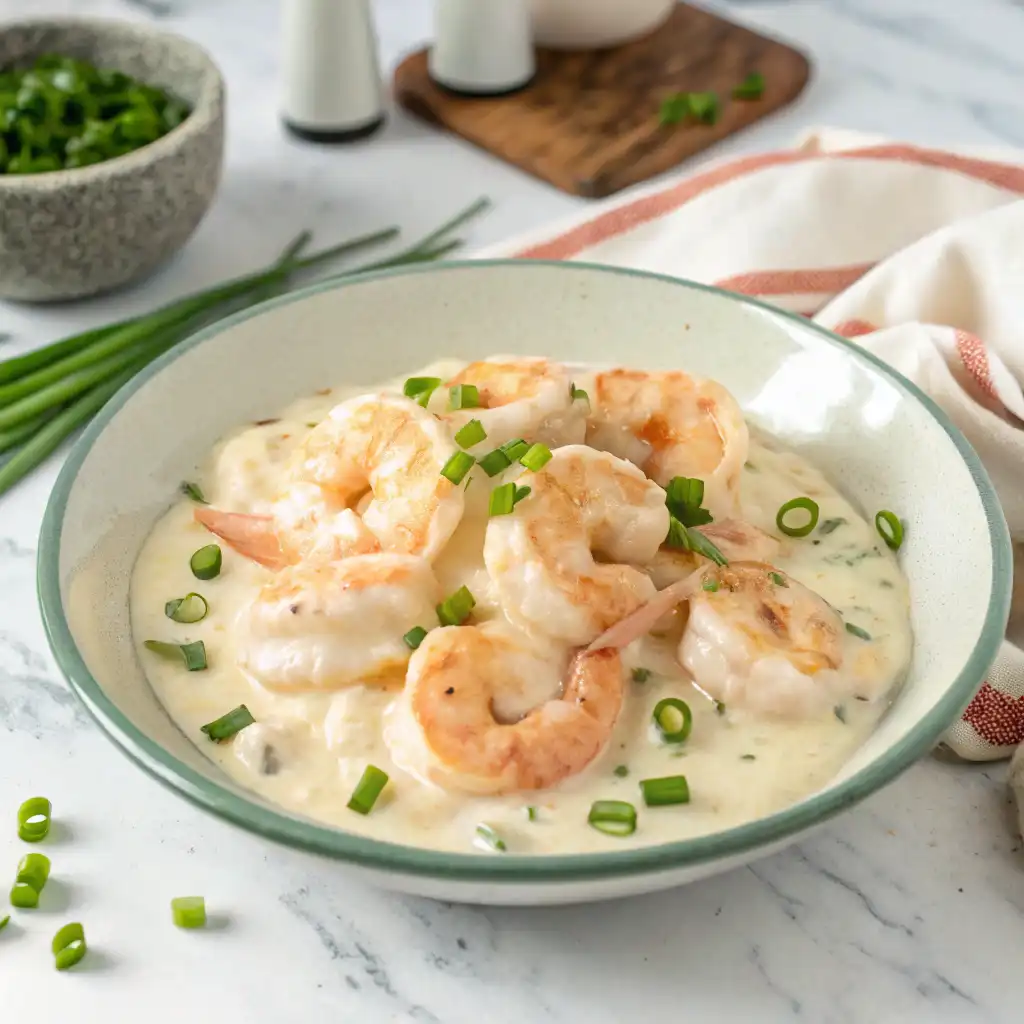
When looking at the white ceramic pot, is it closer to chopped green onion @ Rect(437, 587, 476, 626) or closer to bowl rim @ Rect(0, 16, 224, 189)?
bowl rim @ Rect(0, 16, 224, 189)

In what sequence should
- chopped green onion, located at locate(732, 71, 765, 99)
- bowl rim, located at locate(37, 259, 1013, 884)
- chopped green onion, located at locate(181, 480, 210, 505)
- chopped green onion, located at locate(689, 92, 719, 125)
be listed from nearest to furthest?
1. bowl rim, located at locate(37, 259, 1013, 884)
2. chopped green onion, located at locate(181, 480, 210, 505)
3. chopped green onion, located at locate(689, 92, 719, 125)
4. chopped green onion, located at locate(732, 71, 765, 99)

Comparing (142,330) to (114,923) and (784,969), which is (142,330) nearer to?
(114,923)

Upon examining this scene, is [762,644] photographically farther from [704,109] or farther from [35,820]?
[704,109]

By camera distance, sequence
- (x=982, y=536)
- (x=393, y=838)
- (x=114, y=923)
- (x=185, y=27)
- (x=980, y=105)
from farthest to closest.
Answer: (x=185, y=27)
(x=980, y=105)
(x=982, y=536)
(x=114, y=923)
(x=393, y=838)

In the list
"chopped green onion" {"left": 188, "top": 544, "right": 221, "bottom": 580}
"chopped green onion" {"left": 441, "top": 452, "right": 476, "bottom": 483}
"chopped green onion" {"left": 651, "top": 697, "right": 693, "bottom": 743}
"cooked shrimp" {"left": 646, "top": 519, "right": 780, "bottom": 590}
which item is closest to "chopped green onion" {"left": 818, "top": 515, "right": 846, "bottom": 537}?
"cooked shrimp" {"left": 646, "top": 519, "right": 780, "bottom": 590}

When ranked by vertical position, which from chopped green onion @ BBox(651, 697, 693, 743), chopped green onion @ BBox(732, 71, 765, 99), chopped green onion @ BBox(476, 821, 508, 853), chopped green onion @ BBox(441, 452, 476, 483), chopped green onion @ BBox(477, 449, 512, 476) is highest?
chopped green onion @ BBox(441, 452, 476, 483)

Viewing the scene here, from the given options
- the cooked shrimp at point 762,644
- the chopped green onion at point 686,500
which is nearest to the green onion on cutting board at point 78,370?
the chopped green onion at point 686,500

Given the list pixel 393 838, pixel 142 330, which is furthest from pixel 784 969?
pixel 142 330

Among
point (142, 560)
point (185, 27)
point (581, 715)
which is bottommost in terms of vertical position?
point (185, 27)
